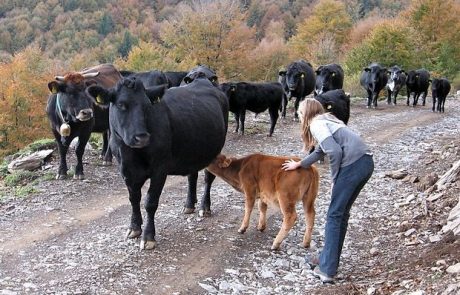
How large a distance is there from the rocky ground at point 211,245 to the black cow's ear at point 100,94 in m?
2.03

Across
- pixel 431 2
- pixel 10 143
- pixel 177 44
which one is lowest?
pixel 10 143

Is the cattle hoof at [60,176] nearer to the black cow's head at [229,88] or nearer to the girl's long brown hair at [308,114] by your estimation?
the girl's long brown hair at [308,114]

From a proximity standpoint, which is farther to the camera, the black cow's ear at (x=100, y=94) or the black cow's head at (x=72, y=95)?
the black cow's head at (x=72, y=95)

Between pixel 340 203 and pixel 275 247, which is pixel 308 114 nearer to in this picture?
pixel 340 203

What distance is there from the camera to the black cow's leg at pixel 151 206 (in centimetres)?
710

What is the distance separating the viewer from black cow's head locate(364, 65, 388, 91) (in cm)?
2548

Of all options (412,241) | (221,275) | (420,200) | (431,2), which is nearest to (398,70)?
(420,200)

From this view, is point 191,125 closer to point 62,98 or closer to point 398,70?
point 62,98

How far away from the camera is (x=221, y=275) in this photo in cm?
661

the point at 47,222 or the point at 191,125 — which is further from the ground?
the point at 191,125

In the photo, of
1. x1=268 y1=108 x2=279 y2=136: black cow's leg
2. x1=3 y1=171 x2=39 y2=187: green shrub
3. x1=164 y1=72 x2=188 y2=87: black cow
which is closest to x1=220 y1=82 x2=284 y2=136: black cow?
x1=268 y1=108 x2=279 y2=136: black cow's leg

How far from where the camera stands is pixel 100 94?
6805mm

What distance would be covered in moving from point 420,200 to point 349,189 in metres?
3.45

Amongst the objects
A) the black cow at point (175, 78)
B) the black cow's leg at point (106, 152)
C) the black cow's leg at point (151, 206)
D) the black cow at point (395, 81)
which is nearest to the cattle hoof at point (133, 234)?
the black cow's leg at point (151, 206)
